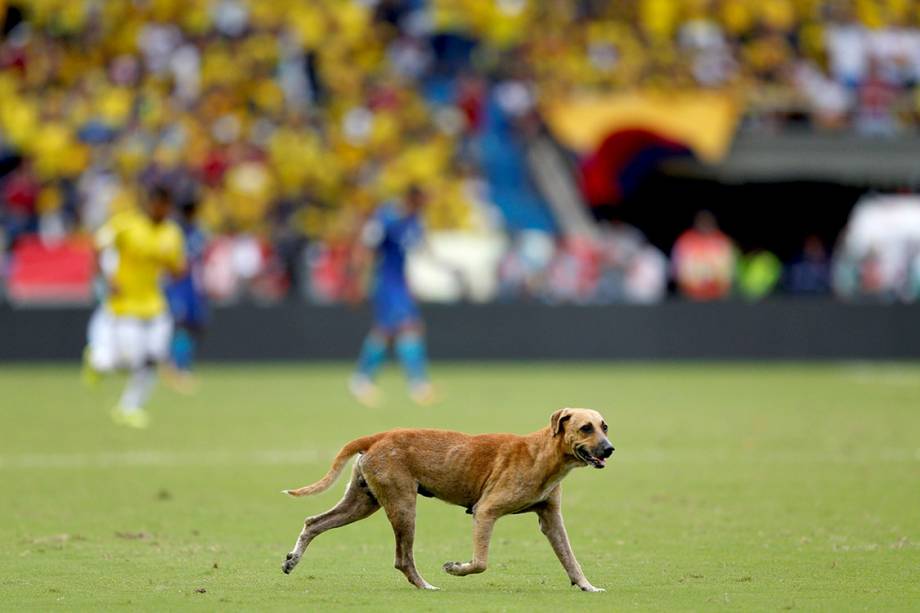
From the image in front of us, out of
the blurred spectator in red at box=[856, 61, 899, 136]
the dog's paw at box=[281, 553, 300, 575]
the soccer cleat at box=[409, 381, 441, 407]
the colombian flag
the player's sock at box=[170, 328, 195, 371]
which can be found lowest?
the soccer cleat at box=[409, 381, 441, 407]

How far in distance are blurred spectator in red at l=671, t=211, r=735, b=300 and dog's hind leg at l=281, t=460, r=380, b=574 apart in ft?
72.6

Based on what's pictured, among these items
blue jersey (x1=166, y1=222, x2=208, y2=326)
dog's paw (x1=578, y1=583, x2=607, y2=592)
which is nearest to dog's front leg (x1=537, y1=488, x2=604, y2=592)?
dog's paw (x1=578, y1=583, x2=607, y2=592)

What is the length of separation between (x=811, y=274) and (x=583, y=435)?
80.3 ft

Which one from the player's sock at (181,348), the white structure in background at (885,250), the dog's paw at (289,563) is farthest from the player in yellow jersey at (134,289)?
the white structure in background at (885,250)

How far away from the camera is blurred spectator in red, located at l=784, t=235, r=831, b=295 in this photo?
3162 cm

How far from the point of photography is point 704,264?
30.5m

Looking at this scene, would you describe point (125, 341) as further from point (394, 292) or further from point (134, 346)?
point (394, 292)

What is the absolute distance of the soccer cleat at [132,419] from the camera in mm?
18906

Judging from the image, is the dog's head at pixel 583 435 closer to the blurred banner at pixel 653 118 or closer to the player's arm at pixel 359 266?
the player's arm at pixel 359 266

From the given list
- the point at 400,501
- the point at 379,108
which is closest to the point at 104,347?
the point at 400,501

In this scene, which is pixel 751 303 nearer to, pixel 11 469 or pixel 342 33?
pixel 342 33

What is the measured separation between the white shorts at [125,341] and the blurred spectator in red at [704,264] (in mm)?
14151

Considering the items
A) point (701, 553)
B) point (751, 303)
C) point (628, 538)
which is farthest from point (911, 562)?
point (751, 303)

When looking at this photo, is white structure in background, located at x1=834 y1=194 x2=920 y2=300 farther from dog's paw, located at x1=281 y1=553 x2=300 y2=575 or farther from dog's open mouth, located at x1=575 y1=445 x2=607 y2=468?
dog's open mouth, located at x1=575 y1=445 x2=607 y2=468
